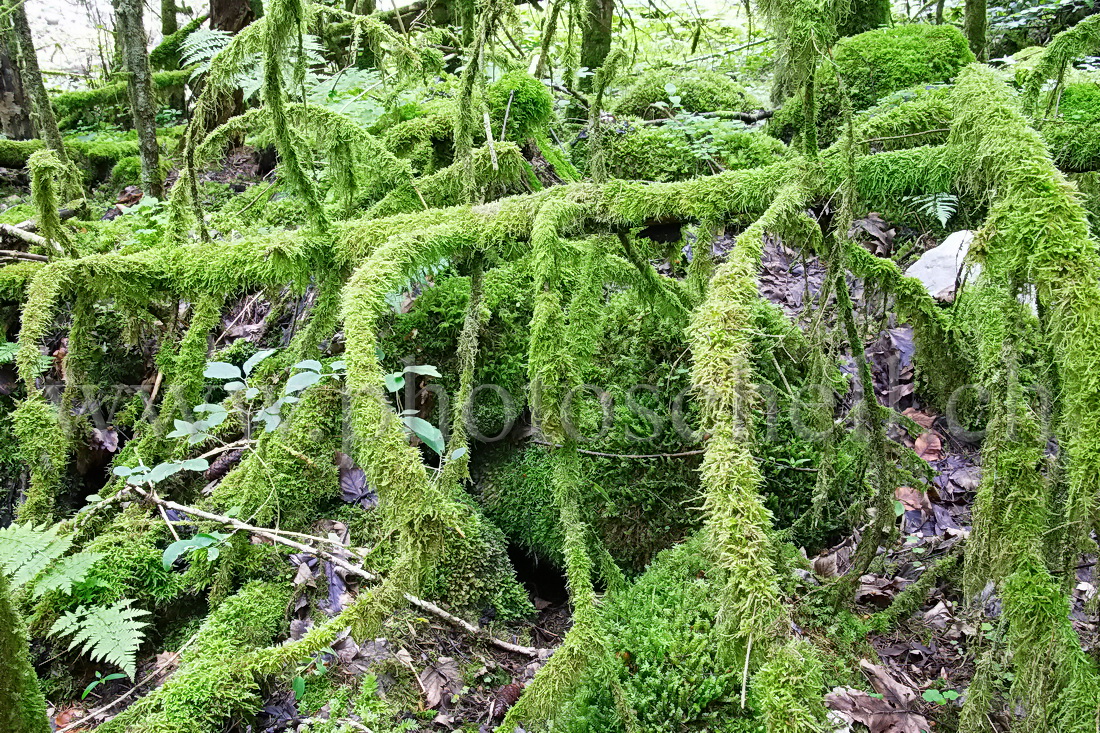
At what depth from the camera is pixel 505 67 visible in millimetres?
3611

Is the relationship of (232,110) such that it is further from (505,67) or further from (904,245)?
(904,245)

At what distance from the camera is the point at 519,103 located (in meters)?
4.09

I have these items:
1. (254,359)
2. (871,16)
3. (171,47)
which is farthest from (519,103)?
(171,47)

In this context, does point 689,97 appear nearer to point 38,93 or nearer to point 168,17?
point 38,93

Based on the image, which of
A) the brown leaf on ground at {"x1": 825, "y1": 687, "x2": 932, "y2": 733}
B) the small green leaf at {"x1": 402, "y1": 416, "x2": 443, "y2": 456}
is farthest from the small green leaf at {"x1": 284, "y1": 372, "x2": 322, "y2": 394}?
the brown leaf on ground at {"x1": 825, "y1": 687, "x2": 932, "y2": 733}

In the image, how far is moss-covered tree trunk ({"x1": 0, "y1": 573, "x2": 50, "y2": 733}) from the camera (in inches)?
64.4

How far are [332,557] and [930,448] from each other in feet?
11.0

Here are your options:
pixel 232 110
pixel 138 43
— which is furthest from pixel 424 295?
pixel 232 110

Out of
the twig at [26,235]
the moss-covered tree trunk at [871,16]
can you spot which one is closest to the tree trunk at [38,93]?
the twig at [26,235]

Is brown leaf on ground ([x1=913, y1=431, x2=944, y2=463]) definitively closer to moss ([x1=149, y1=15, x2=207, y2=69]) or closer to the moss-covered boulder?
the moss-covered boulder

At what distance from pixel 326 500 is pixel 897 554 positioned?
2905mm

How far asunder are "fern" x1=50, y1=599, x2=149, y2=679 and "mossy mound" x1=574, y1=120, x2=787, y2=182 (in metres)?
3.87

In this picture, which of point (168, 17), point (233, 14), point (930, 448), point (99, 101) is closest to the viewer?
point (930, 448)

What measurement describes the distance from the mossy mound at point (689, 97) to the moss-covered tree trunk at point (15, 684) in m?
5.23
